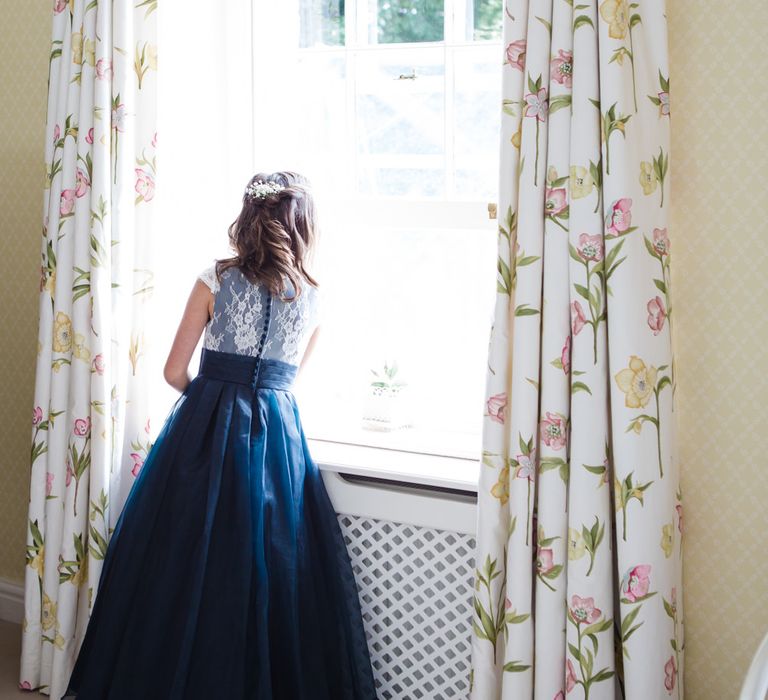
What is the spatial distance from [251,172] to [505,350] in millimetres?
1100

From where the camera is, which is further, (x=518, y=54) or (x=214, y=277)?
(x=214, y=277)

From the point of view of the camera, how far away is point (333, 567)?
2270 millimetres

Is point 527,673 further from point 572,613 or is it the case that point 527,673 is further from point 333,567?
point 333,567

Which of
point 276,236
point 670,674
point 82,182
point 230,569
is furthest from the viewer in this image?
point 82,182

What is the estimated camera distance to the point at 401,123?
2541 millimetres

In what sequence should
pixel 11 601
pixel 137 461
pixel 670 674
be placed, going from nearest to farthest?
pixel 670 674
pixel 137 461
pixel 11 601

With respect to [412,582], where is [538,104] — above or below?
above

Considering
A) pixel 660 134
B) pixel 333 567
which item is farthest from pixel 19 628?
pixel 660 134

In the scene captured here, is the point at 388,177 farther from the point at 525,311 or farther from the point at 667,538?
the point at 667,538

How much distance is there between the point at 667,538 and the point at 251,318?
1096 mm

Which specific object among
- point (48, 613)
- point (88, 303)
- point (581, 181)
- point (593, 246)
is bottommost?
point (48, 613)

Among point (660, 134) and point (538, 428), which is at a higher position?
point (660, 134)

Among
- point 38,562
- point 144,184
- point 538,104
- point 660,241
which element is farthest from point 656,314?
point 38,562

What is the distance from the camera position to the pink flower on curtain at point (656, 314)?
1829mm
